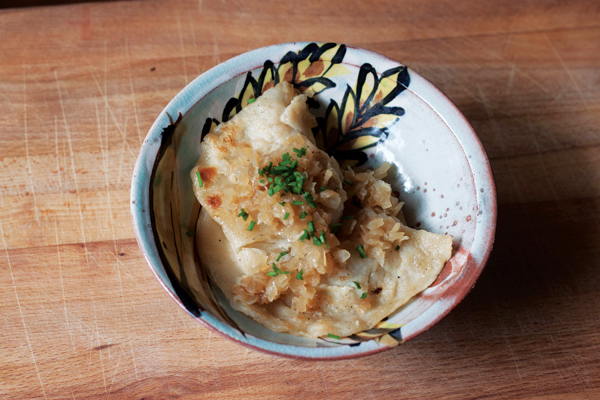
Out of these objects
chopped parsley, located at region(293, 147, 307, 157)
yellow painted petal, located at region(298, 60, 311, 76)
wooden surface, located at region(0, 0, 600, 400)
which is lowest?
wooden surface, located at region(0, 0, 600, 400)

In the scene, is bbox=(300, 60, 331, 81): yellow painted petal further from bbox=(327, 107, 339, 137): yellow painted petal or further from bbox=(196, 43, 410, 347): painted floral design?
bbox=(327, 107, 339, 137): yellow painted petal

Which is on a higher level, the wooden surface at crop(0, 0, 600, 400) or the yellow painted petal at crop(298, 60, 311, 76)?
the yellow painted petal at crop(298, 60, 311, 76)

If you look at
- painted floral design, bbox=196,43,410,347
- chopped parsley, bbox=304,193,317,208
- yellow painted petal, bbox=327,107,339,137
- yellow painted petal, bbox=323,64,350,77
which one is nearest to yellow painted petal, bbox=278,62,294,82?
painted floral design, bbox=196,43,410,347

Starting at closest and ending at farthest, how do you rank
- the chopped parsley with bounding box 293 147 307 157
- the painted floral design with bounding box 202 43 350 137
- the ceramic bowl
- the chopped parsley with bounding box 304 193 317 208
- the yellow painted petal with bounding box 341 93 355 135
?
the ceramic bowl
the chopped parsley with bounding box 304 193 317 208
the chopped parsley with bounding box 293 147 307 157
the painted floral design with bounding box 202 43 350 137
the yellow painted petal with bounding box 341 93 355 135

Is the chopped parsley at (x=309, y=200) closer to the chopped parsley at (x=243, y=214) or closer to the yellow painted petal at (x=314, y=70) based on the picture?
the chopped parsley at (x=243, y=214)

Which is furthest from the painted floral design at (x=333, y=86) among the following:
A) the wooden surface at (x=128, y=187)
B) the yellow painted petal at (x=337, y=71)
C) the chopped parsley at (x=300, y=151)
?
the wooden surface at (x=128, y=187)

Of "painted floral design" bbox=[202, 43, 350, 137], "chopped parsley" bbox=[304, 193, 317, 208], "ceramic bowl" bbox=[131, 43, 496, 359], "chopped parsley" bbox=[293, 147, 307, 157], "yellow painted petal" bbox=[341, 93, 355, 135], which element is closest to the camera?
"ceramic bowl" bbox=[131, 43, 496, 359]

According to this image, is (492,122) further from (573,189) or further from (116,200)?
(116,200)
